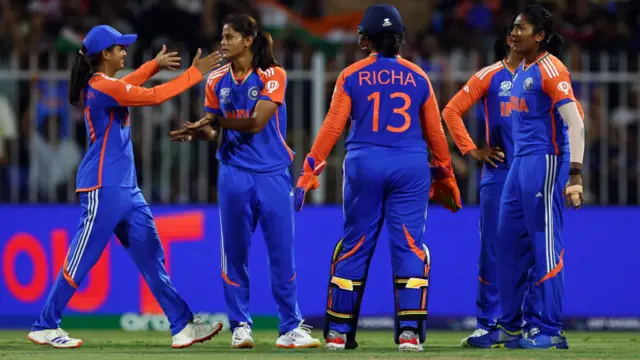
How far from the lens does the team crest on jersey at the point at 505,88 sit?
10.2m

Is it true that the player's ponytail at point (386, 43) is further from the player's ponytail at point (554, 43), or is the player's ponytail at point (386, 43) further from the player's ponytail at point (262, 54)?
the player's ponytail at point (554, 43)

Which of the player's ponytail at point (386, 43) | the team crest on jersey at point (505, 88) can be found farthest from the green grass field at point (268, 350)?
the player's ponytail at point (386, 43)

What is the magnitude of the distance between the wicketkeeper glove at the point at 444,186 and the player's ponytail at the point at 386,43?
880 millimetres

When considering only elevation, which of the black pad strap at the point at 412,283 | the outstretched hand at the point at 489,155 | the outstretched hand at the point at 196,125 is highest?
the outstretched hand at the point at 196,125

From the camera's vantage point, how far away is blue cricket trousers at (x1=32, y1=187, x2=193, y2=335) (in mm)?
9750

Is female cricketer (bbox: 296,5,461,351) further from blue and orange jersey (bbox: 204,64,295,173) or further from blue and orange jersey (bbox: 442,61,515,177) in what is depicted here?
blue and orange jersey (bbox: 442,61,515,177)

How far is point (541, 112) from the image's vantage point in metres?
9.42

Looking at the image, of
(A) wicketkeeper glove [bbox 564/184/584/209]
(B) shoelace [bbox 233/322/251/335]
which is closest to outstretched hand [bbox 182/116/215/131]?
(B) shoelace [bbox 233/322/251/335]

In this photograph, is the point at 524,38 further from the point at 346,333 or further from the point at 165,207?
the point at 165,207

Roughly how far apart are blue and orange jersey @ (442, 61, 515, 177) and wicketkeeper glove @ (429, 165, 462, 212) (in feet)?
1.95

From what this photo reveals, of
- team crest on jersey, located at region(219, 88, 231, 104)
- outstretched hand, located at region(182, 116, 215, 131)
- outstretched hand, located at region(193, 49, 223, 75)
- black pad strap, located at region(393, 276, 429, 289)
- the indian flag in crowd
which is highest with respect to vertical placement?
the indian flag in crowd

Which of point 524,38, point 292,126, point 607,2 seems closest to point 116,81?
point 524,38

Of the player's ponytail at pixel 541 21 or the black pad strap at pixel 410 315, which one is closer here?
the black pad strap at pixel 410 315

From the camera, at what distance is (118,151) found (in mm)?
9828
